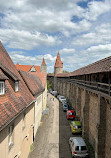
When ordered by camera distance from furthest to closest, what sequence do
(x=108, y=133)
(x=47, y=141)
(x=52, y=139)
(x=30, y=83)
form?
(x=30, y=83), (x=52, y=139), (x=47, y=141), (x=108, y=133)

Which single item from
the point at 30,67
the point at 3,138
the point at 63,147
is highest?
the point at 30,67

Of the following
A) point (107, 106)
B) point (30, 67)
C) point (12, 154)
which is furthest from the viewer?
point (30, 67)

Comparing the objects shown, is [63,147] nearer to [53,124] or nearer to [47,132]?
[47,132]

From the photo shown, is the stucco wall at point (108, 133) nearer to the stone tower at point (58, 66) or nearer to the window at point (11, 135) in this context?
the window at point (11, 135)

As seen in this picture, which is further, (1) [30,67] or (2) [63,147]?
(1) [30,67]

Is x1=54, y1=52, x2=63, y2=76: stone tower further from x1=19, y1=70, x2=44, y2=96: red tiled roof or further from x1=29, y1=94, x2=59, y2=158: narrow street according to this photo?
x1=19, y1=70, x2=44, y2=96: red tiled roof

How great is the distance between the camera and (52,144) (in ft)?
43.8

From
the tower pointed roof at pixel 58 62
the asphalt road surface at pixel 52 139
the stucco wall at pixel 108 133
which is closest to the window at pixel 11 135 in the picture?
the asphalt road surface at pixel 52 139

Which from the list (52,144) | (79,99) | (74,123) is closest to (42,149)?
(52,144)

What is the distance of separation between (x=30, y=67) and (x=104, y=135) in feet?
175

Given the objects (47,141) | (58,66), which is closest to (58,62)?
(58,66)

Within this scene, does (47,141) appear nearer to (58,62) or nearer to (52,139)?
(52,139)

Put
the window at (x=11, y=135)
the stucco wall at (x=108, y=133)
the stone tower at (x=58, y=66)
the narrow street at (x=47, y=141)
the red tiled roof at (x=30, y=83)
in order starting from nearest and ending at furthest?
the window at (x=11, y=135), the stucco wall at (x=108, y=133), the narrow street at (x=47, y=141), the red tiled roof at (x=30, y=83), the stone tower at (x=58, y=66)

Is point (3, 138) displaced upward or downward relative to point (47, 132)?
upward
